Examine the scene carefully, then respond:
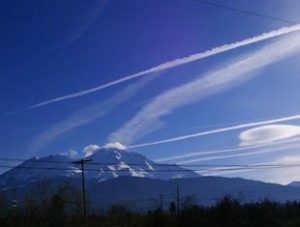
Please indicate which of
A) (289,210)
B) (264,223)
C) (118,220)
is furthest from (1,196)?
(289,210)

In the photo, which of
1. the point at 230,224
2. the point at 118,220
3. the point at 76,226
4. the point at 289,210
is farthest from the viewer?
the point at 289,210

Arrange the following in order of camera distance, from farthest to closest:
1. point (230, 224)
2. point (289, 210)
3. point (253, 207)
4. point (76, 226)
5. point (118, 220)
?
point (289, 210) < point (253, 207) < point (230, 224) < point (118, 220) < point (76, 226)

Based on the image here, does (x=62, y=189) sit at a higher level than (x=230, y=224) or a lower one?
higher

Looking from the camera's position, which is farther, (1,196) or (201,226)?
(201,226)

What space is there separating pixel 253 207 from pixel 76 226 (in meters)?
29.7

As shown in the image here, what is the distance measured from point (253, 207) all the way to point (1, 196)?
3183 centimetres

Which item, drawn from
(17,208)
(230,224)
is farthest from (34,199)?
(230,224)

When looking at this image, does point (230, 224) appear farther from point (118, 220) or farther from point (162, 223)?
point (118, 220)

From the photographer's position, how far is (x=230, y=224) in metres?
56.8

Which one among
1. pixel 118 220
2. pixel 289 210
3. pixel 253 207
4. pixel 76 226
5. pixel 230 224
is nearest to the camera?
pixel 76 226

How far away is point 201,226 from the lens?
5759cm

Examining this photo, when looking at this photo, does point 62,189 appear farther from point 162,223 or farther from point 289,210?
point 289,210

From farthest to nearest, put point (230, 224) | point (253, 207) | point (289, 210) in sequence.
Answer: point (289, 210), point (253, 207), point (230, 224)

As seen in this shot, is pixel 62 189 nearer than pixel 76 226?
No
